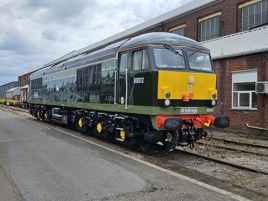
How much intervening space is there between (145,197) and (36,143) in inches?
280

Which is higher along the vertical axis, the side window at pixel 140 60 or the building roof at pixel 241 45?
the building roof at pixel 241 45

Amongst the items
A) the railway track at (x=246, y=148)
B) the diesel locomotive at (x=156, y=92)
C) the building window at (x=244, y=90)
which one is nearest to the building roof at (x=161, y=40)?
the diesel locomotive at (x=156, y=92)

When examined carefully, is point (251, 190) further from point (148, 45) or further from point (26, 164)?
point (26, 164)

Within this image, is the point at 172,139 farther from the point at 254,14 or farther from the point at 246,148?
the point at 254,14

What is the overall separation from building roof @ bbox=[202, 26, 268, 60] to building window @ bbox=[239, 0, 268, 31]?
204 cm

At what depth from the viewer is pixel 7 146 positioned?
11.2 m

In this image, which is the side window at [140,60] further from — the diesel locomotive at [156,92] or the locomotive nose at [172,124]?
the locomotive nose at [172,124]

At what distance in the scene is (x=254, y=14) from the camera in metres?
22.3

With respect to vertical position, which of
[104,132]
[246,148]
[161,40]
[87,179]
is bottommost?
[87,179]

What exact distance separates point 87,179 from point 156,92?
122 inches

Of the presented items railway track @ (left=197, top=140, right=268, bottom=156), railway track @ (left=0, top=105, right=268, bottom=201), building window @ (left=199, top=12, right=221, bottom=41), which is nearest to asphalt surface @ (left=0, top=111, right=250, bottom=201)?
railway track @ (left=0, top=105, right=268, bottom=201)

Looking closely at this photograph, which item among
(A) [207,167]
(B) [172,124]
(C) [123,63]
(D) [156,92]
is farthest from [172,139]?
(C) [123,63]

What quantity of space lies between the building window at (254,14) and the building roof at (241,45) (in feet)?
6.71

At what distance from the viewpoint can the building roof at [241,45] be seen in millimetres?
16141
